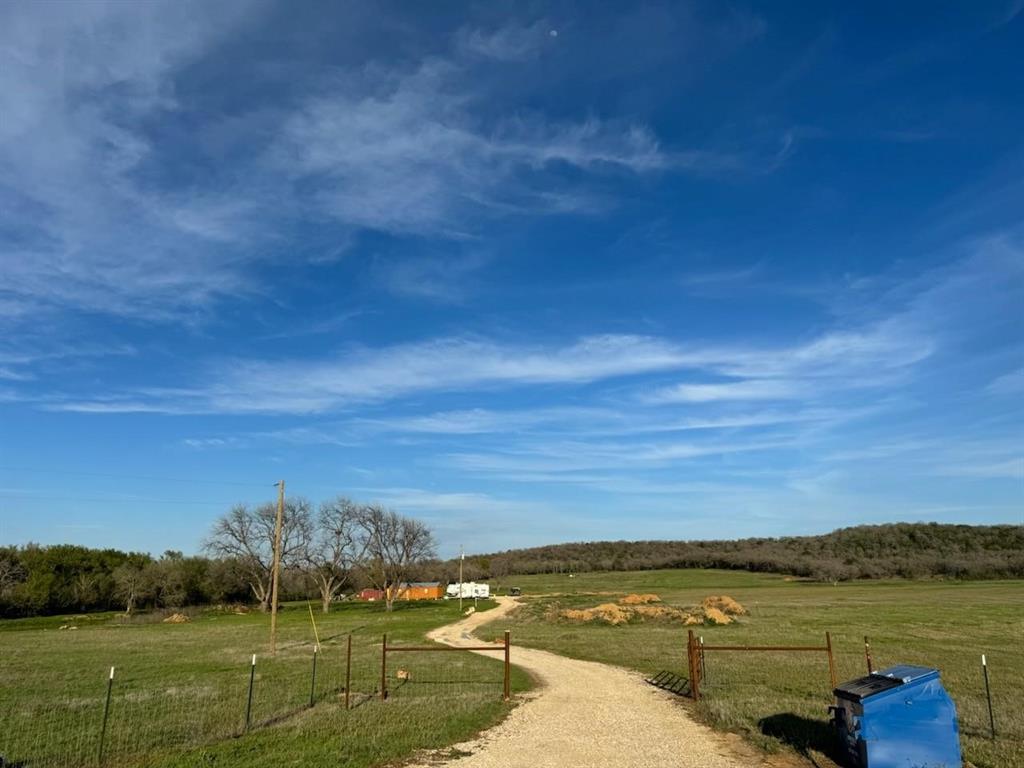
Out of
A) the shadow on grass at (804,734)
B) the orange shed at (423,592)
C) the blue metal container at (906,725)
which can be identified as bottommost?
the orange shed at (423,592)

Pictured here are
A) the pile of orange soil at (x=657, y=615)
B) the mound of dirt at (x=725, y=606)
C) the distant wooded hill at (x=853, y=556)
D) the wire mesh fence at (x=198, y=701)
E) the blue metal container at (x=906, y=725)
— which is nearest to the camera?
the blue metal container at (x=906, y=725)

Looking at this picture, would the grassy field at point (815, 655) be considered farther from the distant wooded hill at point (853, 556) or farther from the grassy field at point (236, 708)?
the distant wooded hill at point (853, 556)

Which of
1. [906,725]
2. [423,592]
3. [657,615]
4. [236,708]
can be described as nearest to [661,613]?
[657,615]

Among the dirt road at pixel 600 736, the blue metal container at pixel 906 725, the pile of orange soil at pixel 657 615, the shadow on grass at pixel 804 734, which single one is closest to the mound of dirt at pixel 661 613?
the pile of orange soil at pixel 657 615

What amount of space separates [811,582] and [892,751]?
11983cm

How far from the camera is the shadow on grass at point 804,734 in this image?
11258 mm

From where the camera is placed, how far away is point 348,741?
12.3 metres

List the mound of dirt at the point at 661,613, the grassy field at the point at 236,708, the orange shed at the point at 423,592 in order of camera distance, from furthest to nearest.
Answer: the orange shed at the point at 423,592 → the mound of dirt at the point at 661,613 → the grassy field at the point at 236,708

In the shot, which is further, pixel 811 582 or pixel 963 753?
pixel 811 582

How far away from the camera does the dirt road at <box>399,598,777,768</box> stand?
435 inches

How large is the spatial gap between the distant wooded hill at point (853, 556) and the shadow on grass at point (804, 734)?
118917mm

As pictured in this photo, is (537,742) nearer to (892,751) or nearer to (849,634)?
(892,751)

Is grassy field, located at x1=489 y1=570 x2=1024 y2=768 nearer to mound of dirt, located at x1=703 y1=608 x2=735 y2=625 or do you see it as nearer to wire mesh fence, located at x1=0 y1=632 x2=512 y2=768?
mound of dirt, located at x1=703 y1=608 x2=735 y2=625

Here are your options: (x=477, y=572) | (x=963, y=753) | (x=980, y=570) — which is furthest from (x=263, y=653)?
(x=477, y=572)
